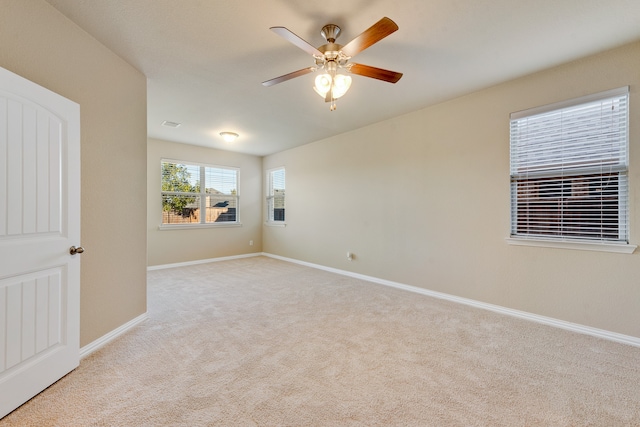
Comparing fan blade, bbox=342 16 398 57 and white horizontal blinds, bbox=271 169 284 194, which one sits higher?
fan blade, bbox=342 16 398 57

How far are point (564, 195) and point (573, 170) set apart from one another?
0.82 ft

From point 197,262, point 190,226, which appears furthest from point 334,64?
point 197,262

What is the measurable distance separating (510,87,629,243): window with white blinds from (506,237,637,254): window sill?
0.06 meters

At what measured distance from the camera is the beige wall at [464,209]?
2400 mm

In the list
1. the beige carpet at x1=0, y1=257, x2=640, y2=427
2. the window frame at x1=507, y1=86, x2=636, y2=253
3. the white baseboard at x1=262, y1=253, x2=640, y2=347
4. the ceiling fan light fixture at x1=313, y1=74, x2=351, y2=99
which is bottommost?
the beige carpet at x1=0, y1=257, x2=640, y2=427

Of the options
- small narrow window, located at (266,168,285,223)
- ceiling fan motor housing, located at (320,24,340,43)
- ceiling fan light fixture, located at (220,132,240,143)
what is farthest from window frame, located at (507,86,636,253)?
small narrow window, located at (266,168,285,223)

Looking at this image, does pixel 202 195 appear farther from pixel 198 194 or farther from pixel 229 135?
pixel 229 135

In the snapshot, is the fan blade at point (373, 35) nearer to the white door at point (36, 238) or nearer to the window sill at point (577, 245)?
the white door at point (36, 238)

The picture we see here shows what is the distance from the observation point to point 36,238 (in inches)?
65.0

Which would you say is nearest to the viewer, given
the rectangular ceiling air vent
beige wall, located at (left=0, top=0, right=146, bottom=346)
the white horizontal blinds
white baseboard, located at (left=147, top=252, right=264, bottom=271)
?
beige wall, located at (left=0, top=0, right=146, bottom=346)

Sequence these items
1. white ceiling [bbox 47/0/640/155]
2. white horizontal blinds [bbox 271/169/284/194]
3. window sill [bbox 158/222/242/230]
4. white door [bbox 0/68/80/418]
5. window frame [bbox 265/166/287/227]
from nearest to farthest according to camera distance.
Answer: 1. white door [bbox 0/68/80/418]
2. white ceiling [bbox 47/0/640/155]
3. window sill [bbox 158/222/242/230]
4. white horizontal blinds [bbox 271/169/284/194]
5. window frame [bbox 265/166/287/227]

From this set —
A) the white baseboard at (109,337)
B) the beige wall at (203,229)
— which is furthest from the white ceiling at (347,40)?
the white baseboard at (109,337)

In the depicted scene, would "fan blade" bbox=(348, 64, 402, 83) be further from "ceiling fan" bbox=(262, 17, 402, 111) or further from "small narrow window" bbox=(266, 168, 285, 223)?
"small narrow window" bbox=(266, 168, 285, 223)

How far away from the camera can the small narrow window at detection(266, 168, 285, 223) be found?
6359 mm
